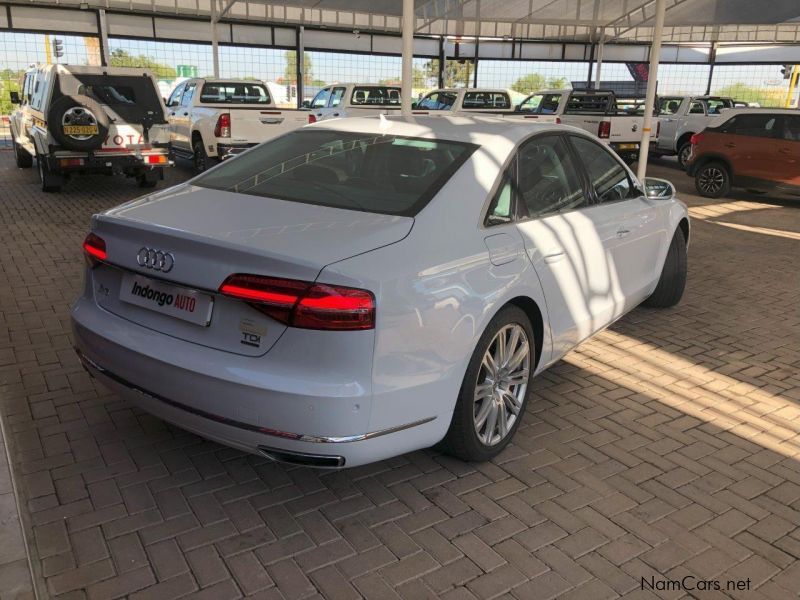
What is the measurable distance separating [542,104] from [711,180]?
17.7 ft

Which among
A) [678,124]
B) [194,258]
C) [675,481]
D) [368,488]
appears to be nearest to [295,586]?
[368,488]

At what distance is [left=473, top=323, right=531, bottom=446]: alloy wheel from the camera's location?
3.34 meters

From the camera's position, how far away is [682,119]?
17906mm

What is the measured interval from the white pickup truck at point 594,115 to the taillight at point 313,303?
1271 cm

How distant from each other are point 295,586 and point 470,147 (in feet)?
7.33

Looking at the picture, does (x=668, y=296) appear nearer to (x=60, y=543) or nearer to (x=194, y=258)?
(x=194, y=258)

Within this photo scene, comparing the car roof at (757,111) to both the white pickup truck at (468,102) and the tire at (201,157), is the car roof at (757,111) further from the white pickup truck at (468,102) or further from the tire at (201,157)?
the tire at (201,157)

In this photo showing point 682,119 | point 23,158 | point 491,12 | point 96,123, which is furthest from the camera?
point 491,12

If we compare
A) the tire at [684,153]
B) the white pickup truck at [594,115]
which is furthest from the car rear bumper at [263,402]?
the tire at [684,153]

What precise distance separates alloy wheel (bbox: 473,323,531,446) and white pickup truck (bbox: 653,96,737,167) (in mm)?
15884

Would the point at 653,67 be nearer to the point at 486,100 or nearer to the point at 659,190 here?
the point at 659,190

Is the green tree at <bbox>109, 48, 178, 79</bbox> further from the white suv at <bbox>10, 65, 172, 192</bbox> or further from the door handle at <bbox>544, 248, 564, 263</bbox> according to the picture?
the door handle at <bbox>544, 248, 564, 263</bbox>

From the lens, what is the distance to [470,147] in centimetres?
357

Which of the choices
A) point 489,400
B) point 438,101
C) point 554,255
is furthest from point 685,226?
point 438,101
